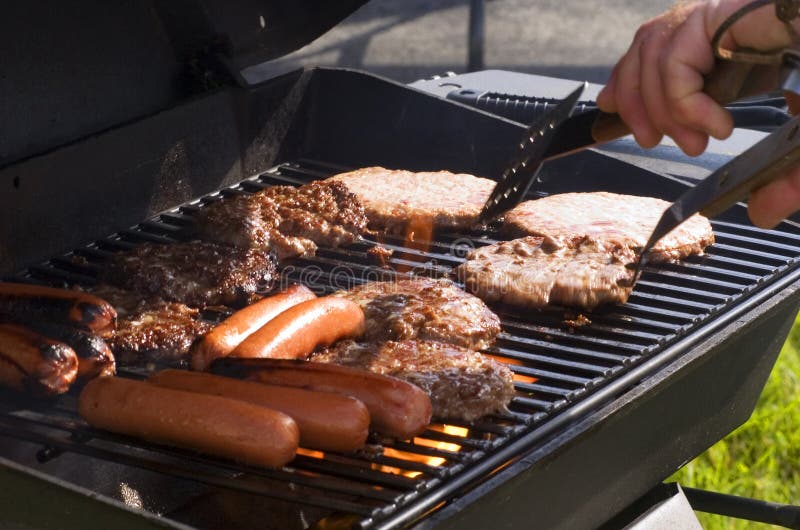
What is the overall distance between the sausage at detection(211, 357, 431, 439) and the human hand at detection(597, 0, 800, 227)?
0.94 m

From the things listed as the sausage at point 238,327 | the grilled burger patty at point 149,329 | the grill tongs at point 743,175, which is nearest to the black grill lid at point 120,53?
the grilled burger patty at point 149,329

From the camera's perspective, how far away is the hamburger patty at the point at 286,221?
376 centimetres

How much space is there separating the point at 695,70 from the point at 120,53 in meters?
2.10

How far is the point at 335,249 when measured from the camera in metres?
3.84

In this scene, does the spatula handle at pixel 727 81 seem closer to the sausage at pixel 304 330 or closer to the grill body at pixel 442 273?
the grill body at pixel 442 273

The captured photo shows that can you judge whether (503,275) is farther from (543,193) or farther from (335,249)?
(543,193)

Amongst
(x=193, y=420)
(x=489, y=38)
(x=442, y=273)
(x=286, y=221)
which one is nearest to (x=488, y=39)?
(x=489, y=38)

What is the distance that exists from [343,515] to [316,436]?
23 centimetres

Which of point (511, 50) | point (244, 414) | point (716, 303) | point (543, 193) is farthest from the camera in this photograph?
point (511, 50)

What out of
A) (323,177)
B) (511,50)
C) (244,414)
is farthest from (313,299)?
(511,50)

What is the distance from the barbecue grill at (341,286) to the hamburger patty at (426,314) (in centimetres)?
10

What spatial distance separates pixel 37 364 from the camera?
8.70 feet

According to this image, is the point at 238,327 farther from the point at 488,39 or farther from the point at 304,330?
the point at 488,39

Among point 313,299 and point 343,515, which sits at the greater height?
point 313,299
